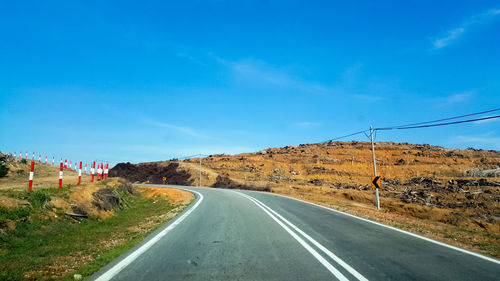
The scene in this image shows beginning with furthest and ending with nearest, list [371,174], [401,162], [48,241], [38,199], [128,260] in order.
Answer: [401,162] < [371,174] < [38,199] < [48,241] < [128,260]

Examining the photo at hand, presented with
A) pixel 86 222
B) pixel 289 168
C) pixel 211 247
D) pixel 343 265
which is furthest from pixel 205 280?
pixel 289 168

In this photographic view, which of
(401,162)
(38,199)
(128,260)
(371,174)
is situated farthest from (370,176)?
(128,260)

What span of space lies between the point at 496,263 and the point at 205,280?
5539 millimetres

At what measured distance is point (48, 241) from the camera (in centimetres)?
709

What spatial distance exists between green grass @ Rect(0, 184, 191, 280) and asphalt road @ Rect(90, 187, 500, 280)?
0.64m

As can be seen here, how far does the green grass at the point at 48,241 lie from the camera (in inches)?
193

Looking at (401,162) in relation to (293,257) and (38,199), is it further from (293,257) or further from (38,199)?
(38,199)

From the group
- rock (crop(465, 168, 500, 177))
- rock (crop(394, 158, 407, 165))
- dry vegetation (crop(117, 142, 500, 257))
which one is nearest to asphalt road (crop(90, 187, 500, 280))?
dry vegetation (crop(117, 142, 500, 257))

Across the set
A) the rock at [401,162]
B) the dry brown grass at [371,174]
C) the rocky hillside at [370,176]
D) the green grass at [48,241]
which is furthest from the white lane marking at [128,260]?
the rock at [401,162]

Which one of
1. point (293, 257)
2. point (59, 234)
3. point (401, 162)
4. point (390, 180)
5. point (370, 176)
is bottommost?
point (59, 234)

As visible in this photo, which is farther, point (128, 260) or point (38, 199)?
point (38, 199)

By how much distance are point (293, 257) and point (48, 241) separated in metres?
6.32

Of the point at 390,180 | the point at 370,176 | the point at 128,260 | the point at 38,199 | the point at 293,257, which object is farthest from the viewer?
the point at 370,176

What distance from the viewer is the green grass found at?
490 cm
